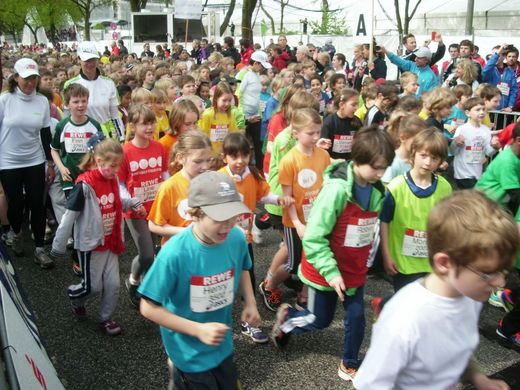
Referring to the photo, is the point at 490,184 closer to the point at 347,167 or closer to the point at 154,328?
the point at 347,167

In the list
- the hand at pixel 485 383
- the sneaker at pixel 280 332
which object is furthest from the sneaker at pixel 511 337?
the hand at pixel 485 383

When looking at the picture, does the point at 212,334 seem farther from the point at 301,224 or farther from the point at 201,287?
the point at 301,224

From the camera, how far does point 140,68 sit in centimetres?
1009

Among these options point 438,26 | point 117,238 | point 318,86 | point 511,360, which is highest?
point 438,26

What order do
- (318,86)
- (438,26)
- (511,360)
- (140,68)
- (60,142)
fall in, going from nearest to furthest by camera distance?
(511,360)
(60,142)
(318,86)
(140,68)
(438,26)

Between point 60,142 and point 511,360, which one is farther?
point 60,142

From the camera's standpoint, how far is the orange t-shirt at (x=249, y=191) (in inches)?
162

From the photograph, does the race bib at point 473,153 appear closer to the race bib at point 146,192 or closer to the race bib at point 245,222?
the race bib at point 245,222

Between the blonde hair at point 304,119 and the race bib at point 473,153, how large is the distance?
8.36 ft

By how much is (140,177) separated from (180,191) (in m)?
1.10

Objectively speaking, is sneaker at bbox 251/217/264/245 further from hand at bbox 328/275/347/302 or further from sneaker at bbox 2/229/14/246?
hand at bbox 328/275/347/302

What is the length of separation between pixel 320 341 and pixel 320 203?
135 cm

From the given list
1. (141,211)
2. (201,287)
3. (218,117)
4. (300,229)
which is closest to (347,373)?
(300,229)

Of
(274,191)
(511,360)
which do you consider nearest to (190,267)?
(274,191)
